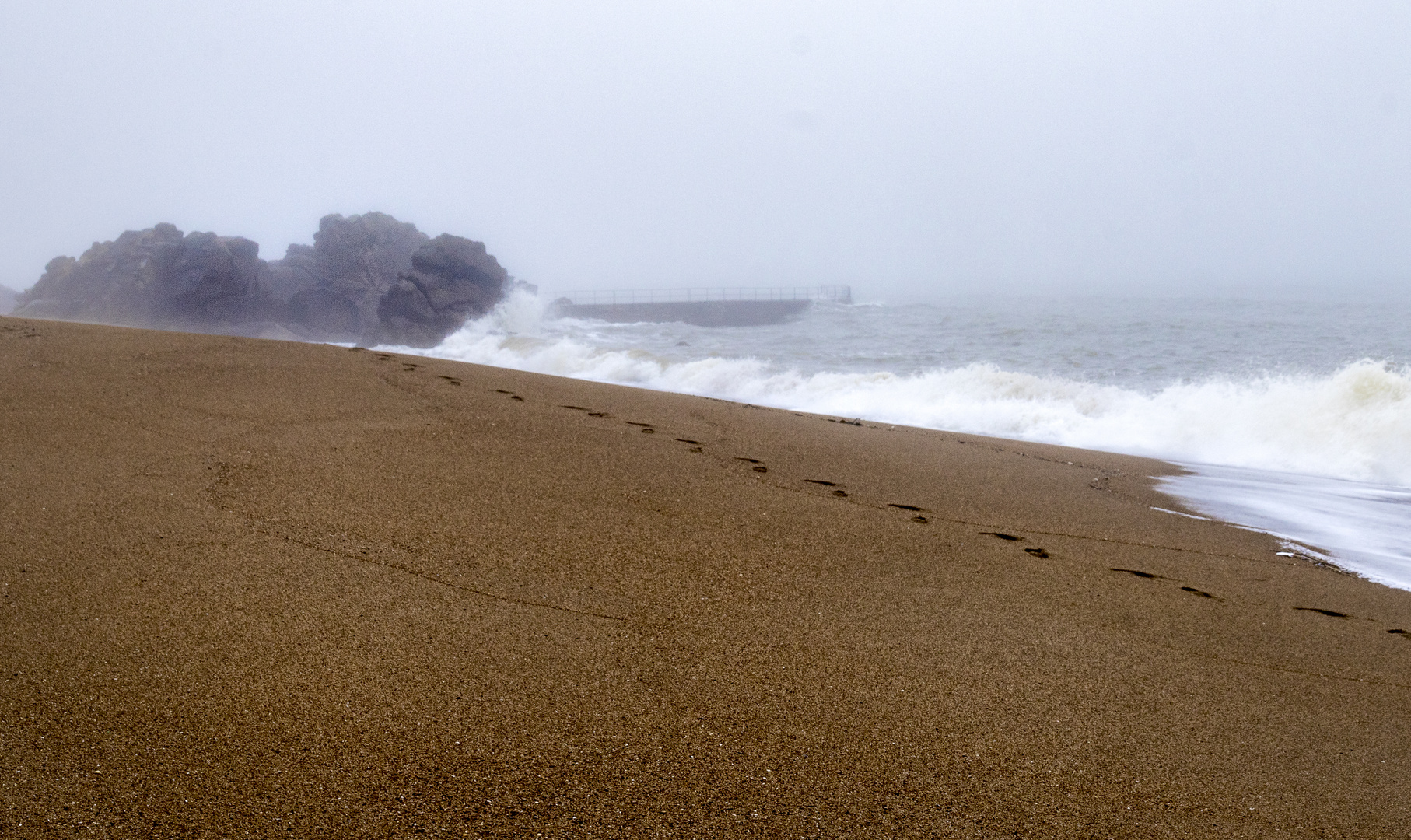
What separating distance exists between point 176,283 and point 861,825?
42.9 metres

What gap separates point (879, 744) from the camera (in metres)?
2.27

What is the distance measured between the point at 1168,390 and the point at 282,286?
39.4 metres

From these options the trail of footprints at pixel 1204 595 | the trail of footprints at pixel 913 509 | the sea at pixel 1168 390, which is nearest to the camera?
the trail of footprints at pixel 1204 595

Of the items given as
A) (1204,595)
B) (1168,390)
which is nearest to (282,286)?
(1168,390)

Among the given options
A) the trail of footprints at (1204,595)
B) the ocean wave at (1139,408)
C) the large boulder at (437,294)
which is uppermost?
the large boulder at (437,294)

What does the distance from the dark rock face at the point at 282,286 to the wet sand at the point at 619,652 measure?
31.4m

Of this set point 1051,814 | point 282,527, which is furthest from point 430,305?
Result: point 1051,814

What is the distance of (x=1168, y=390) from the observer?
11.7m

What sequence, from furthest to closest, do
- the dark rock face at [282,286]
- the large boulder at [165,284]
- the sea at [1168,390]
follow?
the large boulder at [165,284] → the dark rock face at [282,286] → the sea at [1168,390]

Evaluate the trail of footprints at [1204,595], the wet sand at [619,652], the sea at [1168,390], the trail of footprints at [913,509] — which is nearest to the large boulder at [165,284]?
the sea at [1168,390]

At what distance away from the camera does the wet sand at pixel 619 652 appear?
1976mm

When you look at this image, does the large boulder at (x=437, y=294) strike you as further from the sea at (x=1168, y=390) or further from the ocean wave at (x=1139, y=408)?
the ocean wave at (x=1139, y=408)

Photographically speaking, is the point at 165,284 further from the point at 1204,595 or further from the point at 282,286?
the point at 1204,595

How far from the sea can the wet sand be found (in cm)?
178
